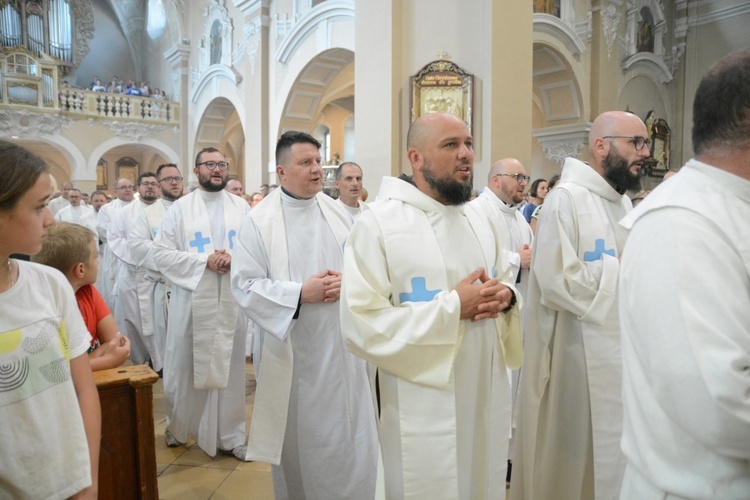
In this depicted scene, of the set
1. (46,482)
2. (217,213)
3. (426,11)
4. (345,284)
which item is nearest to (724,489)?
(345,284)

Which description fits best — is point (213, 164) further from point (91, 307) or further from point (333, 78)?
point (333, 78)

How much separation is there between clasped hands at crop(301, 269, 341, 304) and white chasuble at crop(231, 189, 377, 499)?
0.15ft

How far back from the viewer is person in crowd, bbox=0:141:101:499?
1.56m

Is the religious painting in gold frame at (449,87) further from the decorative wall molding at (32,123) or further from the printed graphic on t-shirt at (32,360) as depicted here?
the decorative wall molding at (32,123)

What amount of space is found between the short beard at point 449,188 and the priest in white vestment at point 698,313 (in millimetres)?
880

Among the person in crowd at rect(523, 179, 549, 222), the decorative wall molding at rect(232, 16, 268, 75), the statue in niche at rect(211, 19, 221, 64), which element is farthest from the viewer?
the statue in niche at rect(211, 19, 221, 64)

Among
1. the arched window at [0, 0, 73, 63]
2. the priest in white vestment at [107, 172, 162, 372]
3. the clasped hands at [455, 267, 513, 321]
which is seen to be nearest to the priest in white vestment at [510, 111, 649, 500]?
the clasped hands at [455, 267, 513, 321]

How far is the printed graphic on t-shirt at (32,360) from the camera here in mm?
1547

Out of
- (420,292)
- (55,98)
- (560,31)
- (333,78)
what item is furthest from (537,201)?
(55,98)

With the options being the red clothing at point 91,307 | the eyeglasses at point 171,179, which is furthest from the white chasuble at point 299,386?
the eyeglasses at point 171,179

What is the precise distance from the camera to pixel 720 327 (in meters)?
1.13

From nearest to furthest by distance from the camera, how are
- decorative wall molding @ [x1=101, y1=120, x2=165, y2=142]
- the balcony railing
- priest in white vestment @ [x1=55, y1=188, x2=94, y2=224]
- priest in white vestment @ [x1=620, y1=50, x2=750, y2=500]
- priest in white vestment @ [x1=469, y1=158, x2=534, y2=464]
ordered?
1. priest in white vestment @ [x1=620, y1=50, x2=750, y2=500]
2. priest in white vestment @ [x1=469, y1=158, x2=534, y2=464]
3. priest in white vestment @ [x1=55, y1=188, x2=94, y2=224]
4. the balcony railing
5. decorative wall molding @ [x1=101, y1=120, x2=165, y2=142]

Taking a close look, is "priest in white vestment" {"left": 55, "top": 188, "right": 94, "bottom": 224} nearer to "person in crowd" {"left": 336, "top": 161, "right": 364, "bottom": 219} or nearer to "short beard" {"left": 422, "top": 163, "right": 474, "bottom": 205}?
"person in crowd" {"left": 336, "top": 161, "right": 364, "bottom": 219}

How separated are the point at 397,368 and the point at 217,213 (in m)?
2.56
